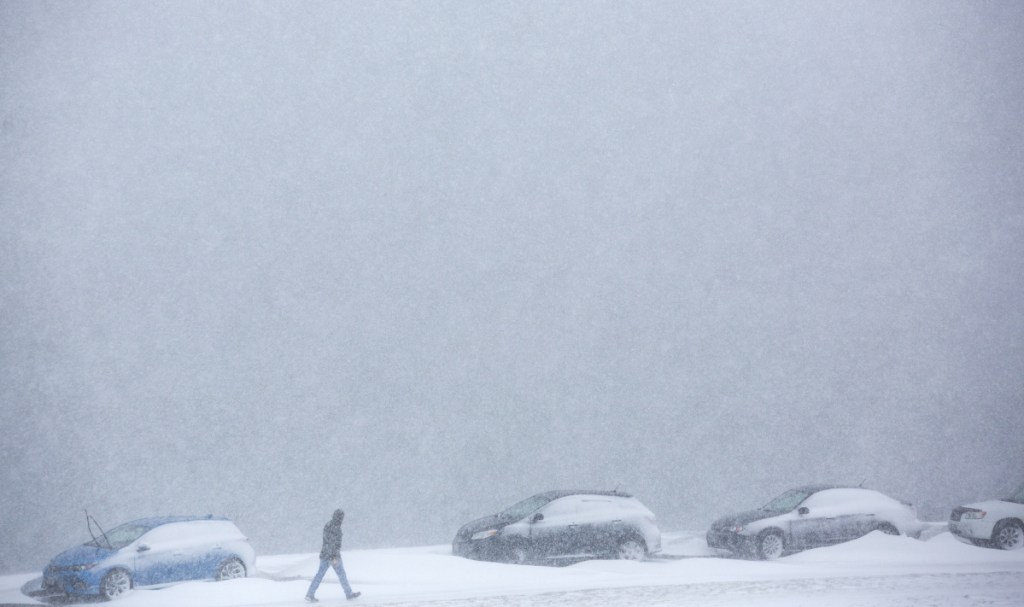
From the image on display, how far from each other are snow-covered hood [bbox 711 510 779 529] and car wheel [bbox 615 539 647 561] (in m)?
1.50

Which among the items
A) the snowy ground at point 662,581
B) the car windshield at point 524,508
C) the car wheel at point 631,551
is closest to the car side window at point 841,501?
the snowy ground at point 662,581

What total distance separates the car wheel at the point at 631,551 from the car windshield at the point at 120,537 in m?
6.33

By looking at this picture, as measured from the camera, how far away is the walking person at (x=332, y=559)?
9.58m

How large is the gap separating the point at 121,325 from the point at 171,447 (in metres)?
2.09

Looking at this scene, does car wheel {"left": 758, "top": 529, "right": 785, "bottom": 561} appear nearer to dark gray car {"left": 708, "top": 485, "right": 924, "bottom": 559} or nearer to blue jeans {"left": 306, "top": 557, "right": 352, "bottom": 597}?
dark gray car {"left": 708, "top": 485, "right": 924, "bottom": 559}

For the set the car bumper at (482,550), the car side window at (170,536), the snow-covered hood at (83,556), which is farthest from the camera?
the car bumper at (482,550)

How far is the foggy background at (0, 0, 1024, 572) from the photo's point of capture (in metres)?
12.7

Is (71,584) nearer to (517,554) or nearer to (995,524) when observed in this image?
(517,554)

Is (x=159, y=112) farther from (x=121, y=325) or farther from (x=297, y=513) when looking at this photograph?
(x=297, y=513)

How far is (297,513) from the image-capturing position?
1259 cm

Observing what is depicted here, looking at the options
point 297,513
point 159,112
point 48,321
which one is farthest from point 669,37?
point 48,321

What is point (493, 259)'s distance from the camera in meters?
13.8

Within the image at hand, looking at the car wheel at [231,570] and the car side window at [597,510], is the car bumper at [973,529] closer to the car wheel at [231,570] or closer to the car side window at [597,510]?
the car side window at [597,510]

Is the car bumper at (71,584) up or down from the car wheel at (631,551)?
up
